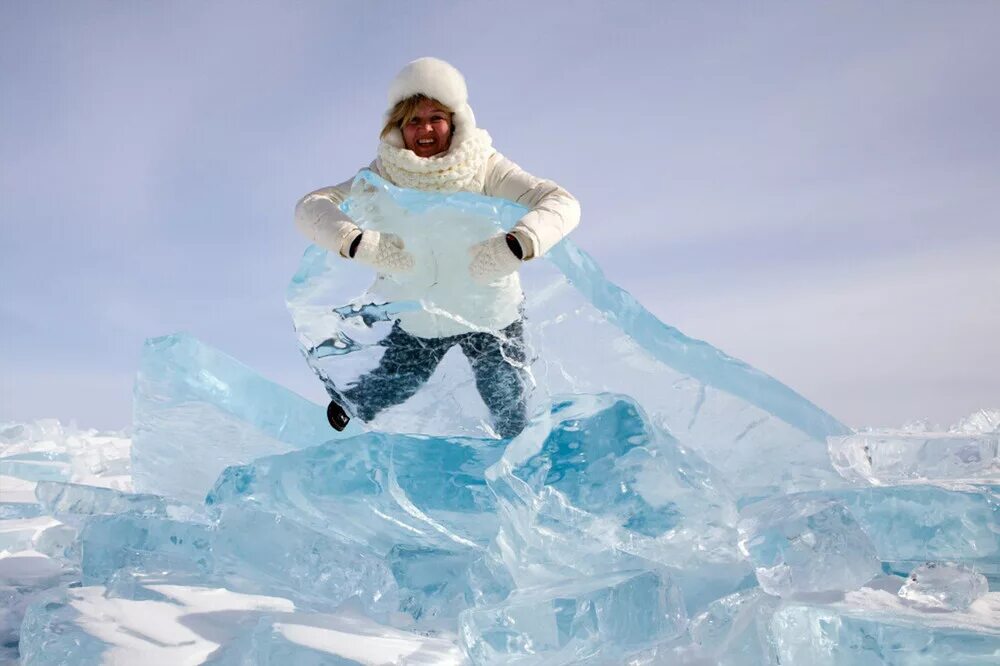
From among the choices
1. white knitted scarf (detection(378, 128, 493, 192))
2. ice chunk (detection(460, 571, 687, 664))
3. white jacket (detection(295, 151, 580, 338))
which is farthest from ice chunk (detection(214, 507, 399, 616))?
white knitted scarf (detection(378, 128, 493, 192))

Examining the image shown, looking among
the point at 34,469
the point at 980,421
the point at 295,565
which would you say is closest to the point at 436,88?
the point at 295,565

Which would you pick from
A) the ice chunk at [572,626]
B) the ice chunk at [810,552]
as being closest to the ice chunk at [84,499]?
the ice chunk at [572,626]

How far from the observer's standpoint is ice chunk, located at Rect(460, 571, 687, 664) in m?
1.92

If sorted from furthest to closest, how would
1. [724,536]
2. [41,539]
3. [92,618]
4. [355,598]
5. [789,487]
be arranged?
[41,539], [789,487], [355,598], [724,536], [92,618]

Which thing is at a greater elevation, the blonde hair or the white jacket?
the blonde hair

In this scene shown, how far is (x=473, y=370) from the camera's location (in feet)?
10.6

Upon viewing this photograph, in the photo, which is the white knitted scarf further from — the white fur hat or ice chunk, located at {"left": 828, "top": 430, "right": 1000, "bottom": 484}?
ice chunk, located at {"left": 828, "top": 430, "right": 1000, "bottom": 484}

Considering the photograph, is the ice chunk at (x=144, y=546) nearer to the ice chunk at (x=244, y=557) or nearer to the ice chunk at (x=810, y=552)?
the ice chunk at (x=244, y=557)

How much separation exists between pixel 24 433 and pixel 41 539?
5767 mm

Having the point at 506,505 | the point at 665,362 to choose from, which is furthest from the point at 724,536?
the point at 665,362

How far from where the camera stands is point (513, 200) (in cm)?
309

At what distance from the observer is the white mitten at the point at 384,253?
281 cm

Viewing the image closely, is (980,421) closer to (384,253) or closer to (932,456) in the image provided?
(932,456)

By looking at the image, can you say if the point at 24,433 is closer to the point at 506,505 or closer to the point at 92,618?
the point at 92,618
